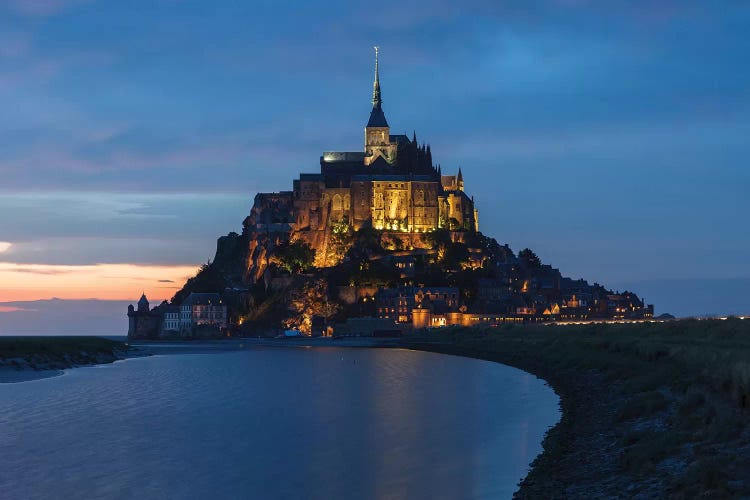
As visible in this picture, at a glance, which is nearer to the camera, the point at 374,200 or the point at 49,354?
the point at 49,354

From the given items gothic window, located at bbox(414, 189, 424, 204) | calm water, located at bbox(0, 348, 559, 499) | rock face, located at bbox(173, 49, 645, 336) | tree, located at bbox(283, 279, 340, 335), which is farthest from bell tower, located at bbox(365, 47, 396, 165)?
calm water, located at bbox(0, 348, 559, 499)

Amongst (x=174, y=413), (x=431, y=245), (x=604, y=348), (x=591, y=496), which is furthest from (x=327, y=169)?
(x=591, y=496)

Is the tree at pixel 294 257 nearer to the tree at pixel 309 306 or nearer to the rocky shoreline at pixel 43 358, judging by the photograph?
the tree at pixel 309 306

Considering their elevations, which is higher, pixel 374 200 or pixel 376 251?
pixel 374 200

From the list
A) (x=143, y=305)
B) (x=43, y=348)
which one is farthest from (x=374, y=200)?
(x=43, y=348)

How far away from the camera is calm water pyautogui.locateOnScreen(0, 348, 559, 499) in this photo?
2392 centimetres

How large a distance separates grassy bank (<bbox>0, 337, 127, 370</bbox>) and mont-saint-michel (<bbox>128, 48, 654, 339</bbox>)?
2432 inches

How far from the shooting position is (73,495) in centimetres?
2247

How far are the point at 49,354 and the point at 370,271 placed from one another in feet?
284

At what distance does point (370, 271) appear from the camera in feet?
514

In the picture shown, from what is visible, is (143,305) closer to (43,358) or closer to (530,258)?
(530,258)

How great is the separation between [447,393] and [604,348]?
12487mm

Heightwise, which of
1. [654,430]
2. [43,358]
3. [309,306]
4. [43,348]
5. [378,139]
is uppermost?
[378,139]

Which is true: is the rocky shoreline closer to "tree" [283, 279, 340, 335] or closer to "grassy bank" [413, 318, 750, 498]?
"grassy bank" [413, 318, 750, 498]
